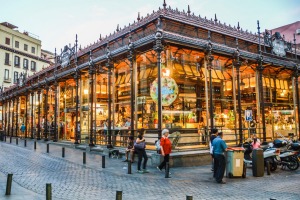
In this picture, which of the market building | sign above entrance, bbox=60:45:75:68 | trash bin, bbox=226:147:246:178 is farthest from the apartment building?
trash bin, bbox=226:147:246:178

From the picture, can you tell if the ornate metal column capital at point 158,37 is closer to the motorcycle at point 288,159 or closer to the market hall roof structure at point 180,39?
the market hall roof structure at point 180,39

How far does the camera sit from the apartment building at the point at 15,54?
182ft

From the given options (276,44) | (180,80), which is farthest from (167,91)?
(276,44)

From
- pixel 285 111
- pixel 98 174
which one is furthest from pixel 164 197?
pixel 285 111

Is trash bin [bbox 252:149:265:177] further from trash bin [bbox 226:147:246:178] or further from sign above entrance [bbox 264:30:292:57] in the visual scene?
sign above entrance [bbox 264:30:292:57]

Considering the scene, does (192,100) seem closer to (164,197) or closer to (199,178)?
(199,178)

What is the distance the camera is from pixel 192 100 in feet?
62.8

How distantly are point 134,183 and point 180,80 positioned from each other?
9.74 metres

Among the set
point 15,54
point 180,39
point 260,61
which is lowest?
point 260,61

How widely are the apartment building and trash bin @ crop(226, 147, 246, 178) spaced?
1959 inches

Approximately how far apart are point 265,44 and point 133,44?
34.1 ft

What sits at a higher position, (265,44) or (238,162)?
(265,44)

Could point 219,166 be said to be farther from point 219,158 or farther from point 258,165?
point 258,165

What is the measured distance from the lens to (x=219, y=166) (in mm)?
10219
